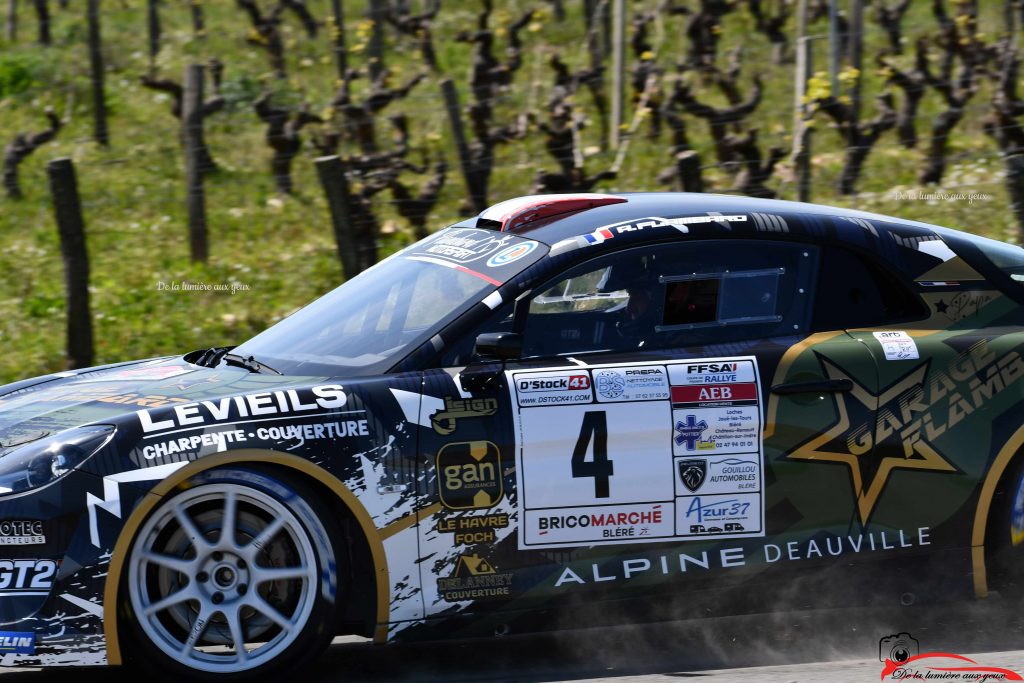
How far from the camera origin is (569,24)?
53.2 ft

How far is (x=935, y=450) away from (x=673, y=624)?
1146mm

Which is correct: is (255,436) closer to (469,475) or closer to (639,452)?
(469,475)

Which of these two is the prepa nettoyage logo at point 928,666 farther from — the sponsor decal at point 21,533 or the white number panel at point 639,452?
the sponsor decal at point 21,533

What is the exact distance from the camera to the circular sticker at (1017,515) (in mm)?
4836

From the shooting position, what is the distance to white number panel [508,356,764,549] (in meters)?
4.30

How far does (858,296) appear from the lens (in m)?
4.84

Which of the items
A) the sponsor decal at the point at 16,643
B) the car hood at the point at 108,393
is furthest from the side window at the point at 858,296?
the sponsor decal at the point at 16,643

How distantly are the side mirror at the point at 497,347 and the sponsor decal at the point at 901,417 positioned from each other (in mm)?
1016

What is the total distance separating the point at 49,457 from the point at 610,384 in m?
1.78

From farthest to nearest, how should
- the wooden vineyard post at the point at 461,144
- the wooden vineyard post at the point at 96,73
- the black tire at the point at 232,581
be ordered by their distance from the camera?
the wooden vineyard post at the point at 96,73
the wooden vineyard post at the point at 461,144
the black tire at the point at 232,581

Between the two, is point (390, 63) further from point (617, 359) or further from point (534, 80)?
point (617, 359)

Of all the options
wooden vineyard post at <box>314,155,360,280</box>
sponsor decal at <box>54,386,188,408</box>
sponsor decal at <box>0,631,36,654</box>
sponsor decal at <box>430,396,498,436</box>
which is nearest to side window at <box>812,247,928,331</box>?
sponsor decal at <box>430,396,498,436</box>

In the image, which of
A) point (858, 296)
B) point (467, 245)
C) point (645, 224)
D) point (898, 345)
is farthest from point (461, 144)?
point (898, 345)

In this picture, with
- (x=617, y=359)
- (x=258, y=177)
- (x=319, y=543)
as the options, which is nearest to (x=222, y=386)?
(x=319, y=543)
